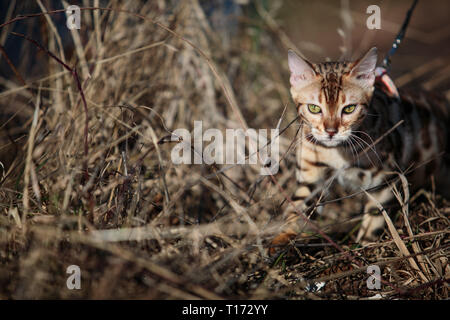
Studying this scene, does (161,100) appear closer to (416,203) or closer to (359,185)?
(359,185)

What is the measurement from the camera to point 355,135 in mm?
1569

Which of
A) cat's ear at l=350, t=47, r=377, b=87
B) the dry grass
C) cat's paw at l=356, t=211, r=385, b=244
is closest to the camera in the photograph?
the dry grass

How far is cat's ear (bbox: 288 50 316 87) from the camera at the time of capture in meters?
1.59

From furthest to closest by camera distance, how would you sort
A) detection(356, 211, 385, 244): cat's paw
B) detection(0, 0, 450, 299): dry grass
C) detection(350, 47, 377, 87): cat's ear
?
detection(356, 211, 385, 244): cat's paw < detection(350, 47, 377, 87): cat's ear < detection(0, 0, 450, 299): dry grass

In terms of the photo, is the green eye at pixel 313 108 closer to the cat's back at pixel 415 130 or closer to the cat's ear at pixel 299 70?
the cat's ear at pixel 299 70

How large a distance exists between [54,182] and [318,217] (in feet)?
4.08

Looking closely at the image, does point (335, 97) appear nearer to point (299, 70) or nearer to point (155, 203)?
point (299, 70)

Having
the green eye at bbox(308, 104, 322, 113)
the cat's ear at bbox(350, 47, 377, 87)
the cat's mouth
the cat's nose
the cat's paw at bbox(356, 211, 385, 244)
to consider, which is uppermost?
the cat's ear at bbox(350, 47, 377, 87)

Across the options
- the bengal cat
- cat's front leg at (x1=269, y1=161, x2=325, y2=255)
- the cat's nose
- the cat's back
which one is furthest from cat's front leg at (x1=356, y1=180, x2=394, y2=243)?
the cat's nose

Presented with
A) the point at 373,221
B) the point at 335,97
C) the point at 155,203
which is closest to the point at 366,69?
the point at 335,97

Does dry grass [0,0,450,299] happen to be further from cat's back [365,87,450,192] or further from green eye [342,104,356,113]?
green eye [342,104,356,113]

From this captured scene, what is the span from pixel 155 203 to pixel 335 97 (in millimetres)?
851

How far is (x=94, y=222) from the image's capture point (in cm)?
131
